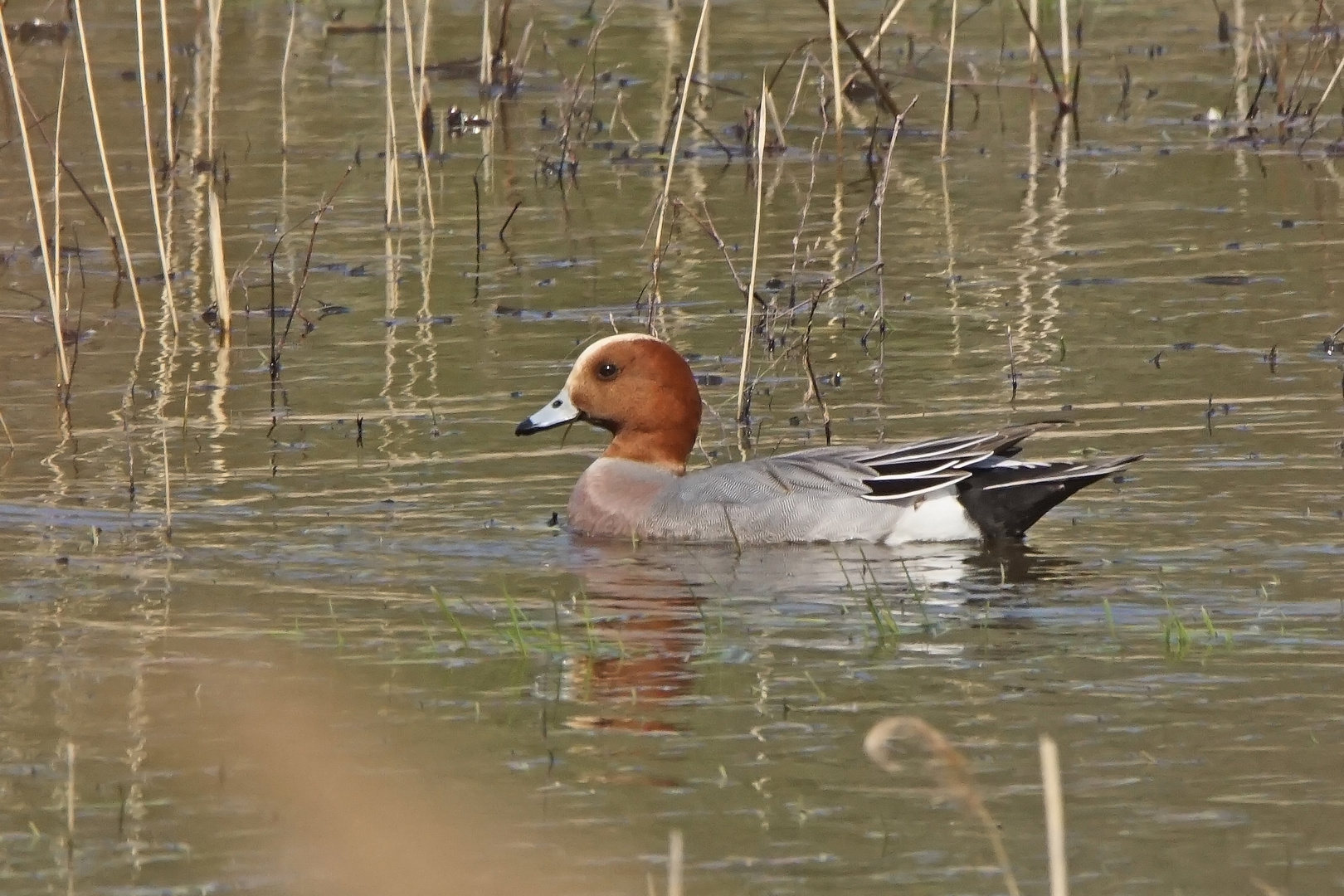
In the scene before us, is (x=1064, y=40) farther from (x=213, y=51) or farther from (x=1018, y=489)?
(x=1018, y=489)

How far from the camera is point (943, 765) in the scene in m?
4.83

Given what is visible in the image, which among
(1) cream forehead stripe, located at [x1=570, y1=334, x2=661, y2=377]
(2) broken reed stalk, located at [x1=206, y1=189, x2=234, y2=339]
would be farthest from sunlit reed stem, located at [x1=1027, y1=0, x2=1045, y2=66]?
(1) cream forehead stripe, located at [x1=570, y1=334, x2=661, y2=377]

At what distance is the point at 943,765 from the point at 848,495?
2626mm

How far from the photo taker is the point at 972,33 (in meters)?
18.6

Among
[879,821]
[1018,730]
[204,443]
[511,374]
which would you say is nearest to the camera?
[879,821]

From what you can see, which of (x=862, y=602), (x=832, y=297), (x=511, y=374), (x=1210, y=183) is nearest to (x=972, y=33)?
(x=1210, y=183)

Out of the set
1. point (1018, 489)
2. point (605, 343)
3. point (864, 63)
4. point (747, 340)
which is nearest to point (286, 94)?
point (864, 63)

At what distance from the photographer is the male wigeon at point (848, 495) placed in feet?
24.0

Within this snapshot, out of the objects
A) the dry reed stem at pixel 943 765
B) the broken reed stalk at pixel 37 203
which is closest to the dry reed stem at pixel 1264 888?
the dry reed stem at pixel 943 765

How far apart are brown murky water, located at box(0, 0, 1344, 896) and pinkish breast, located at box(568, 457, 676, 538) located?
17 centimetres

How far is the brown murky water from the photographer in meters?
4.63

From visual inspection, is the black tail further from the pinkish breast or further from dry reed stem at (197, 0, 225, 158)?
dry reed stem at (197, 0, 225, 158)

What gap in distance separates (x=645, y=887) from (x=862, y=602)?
2.31 meters

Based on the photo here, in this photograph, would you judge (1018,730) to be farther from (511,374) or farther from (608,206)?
(608,206)
